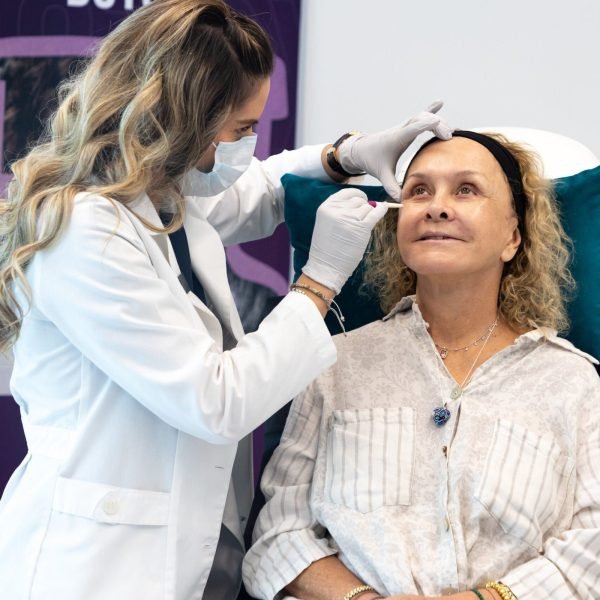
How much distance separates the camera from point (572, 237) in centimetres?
179

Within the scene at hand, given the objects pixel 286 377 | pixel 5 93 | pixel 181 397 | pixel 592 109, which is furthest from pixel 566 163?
pixel 5 93

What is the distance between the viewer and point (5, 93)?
8.55 ft

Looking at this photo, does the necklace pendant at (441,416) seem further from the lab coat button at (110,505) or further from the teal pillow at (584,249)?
the lab coat button at (110,505)

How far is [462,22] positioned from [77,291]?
1630 millimetres

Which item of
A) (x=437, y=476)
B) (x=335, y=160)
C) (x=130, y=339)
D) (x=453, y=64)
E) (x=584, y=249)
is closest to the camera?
(x=130, y=339)

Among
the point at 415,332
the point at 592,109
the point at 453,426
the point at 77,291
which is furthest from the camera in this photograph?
the point at 592,109

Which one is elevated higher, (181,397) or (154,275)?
(154,275)

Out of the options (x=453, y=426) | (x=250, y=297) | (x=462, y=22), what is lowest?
(x=250, y=297)

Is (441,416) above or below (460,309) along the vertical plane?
below

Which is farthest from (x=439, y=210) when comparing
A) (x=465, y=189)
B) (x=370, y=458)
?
(x=370, y=458)

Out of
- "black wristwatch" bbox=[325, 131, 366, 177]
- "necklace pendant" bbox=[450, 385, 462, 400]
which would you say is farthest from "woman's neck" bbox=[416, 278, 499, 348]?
"black wristwatch" bbox=[325, 131, 366, 177]

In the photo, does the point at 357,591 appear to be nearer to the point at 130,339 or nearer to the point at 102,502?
the point at 102,502

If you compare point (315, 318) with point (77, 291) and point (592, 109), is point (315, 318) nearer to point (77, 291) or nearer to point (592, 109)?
point (77, 291)

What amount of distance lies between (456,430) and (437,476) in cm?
8
